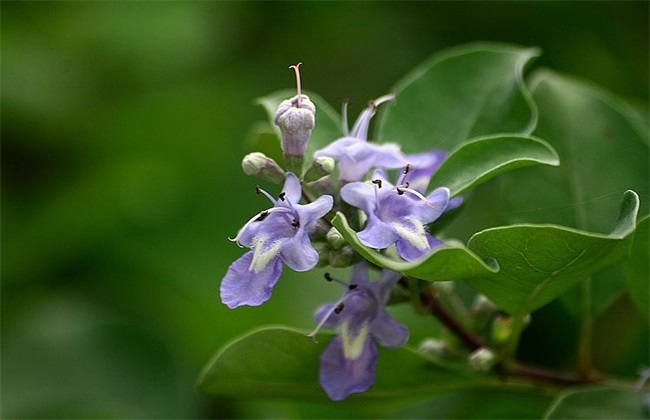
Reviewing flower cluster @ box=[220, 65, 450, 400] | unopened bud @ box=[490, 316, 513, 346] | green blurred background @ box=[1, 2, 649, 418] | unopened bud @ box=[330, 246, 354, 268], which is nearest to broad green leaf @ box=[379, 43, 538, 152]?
flower cluster @ box=[220, 65, 450, 400]

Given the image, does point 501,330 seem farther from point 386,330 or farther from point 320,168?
point 320,168

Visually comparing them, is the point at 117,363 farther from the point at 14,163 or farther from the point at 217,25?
the point at 217,25

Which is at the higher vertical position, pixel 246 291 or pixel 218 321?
pixel 218 321

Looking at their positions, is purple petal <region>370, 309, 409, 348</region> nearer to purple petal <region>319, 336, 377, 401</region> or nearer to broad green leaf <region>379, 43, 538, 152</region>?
purple petal <region>319, 336, 377, 401</region>

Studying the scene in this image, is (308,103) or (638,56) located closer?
(308,103)

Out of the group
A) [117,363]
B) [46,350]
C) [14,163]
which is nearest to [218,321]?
[117,363]
